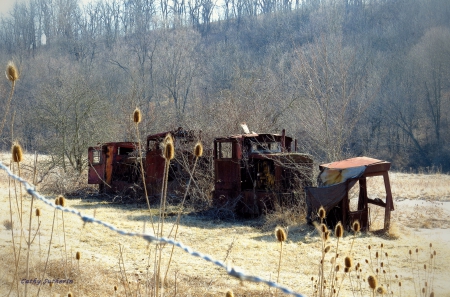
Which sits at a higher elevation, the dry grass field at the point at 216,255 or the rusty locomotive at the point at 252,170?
the rusty locomotive at the point at 252,170

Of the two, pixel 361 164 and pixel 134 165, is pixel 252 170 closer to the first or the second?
pixel 361 164

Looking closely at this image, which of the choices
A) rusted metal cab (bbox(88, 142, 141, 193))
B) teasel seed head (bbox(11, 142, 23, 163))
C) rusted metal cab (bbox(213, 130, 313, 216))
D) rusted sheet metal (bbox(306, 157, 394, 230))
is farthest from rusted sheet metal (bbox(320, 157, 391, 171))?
rusted metal cab (bbox(88, 142, 141, 193))

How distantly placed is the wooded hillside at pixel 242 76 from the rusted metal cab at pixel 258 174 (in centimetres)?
233

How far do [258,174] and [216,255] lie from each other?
484cm

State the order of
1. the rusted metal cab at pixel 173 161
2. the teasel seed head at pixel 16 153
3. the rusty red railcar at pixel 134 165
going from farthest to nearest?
the rusty red railcar at pixel 134 165 → the rusted metal cab at pixel 173 161 → the teasel seed head at pixel 16 153

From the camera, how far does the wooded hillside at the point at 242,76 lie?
18.3 metres

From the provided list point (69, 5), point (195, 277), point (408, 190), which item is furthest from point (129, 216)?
point (69, 5)

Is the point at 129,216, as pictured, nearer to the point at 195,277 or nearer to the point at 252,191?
the point at 252,191

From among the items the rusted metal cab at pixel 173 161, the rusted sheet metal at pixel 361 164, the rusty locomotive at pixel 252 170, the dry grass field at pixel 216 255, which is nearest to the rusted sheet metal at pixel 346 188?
the rusted sheet metal at pixel 361 164

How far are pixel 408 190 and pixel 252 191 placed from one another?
8369mm

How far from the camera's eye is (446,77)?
35875 mm

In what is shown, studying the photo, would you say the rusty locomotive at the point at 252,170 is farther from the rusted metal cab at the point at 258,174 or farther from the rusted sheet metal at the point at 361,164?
the rusted sheet metal at the point at 361,164

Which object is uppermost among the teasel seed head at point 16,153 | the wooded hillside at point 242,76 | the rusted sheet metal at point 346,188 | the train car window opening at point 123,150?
the wooded hillside at point 242,76

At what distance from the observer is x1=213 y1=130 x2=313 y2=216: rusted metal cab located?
39.3ft
